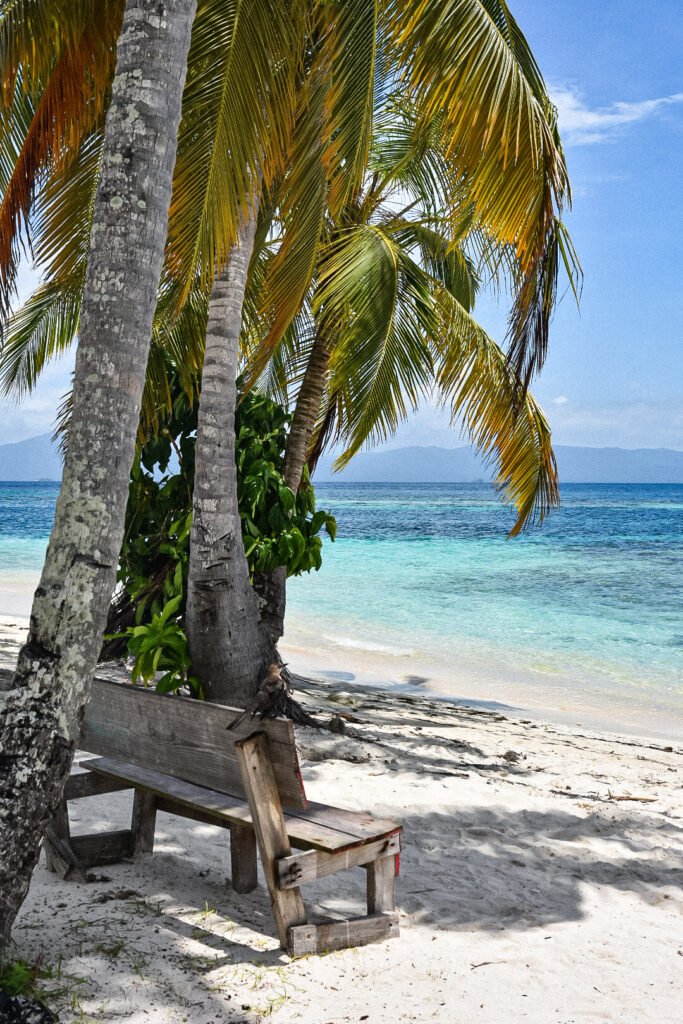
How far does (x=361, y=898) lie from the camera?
3758 mm

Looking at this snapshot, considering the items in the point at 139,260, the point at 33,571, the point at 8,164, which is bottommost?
the point at 33,571

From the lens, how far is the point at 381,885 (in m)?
3.29

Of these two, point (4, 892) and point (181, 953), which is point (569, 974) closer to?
point (181, 953)

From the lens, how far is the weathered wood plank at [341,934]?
305 cm

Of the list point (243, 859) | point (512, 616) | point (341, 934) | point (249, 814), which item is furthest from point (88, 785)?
point (512, 616)

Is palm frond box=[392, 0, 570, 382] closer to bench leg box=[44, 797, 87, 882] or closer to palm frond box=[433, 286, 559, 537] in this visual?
palm frond box=[433, 286, 559, 537]

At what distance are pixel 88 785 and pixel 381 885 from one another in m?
1.42

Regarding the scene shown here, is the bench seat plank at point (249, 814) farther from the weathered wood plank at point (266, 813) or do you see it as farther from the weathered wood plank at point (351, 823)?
the weathered wood plank at point (266, 813)

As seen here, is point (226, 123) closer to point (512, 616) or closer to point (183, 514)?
point (183, 514)

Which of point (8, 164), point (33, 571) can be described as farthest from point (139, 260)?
point (33, 571)

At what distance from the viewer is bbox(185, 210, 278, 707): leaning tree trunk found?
17.4ft

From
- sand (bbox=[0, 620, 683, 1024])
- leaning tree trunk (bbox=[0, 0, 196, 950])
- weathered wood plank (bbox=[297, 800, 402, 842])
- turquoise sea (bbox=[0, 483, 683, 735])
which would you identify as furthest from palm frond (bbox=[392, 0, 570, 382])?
turquoise sea (bbox=[0, 483, 683, 735])

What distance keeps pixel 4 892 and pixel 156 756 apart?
875 mm

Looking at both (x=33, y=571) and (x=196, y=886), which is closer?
(x=196, y=886)
